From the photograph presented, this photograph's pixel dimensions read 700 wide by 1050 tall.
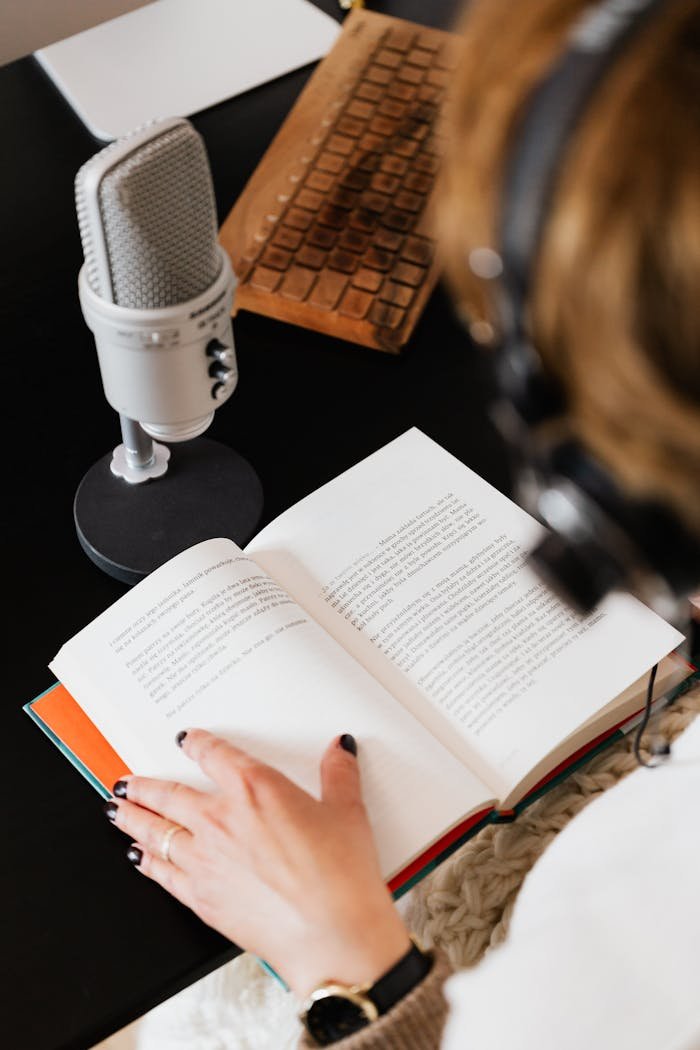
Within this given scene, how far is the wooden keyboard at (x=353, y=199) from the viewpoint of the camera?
37.1 inches

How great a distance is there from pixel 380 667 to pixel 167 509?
22cm

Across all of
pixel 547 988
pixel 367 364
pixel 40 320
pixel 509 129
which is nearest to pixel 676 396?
pixel 509 129

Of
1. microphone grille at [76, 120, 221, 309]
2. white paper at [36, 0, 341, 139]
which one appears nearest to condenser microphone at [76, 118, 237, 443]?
microphone grille at [76, 120, 221, 309]

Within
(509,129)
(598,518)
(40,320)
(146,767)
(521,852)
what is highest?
(509,129)

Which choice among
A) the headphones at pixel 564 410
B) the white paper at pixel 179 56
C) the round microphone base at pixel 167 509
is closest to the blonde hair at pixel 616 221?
the headphones at pixel 564 410

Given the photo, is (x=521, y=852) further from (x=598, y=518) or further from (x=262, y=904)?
(x=598, y=518)

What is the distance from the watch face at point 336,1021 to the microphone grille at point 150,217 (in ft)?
1.39

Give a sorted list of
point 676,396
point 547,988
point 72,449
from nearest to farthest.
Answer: point 676,396, point 547,988, point 72,449

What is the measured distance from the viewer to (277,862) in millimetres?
649

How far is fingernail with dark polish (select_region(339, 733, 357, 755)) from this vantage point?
68 centimetres

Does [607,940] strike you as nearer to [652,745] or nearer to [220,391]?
[652,745]

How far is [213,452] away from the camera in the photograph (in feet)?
2.91

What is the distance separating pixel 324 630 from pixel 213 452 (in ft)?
0.66

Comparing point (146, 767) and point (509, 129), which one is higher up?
point (509, 129)
